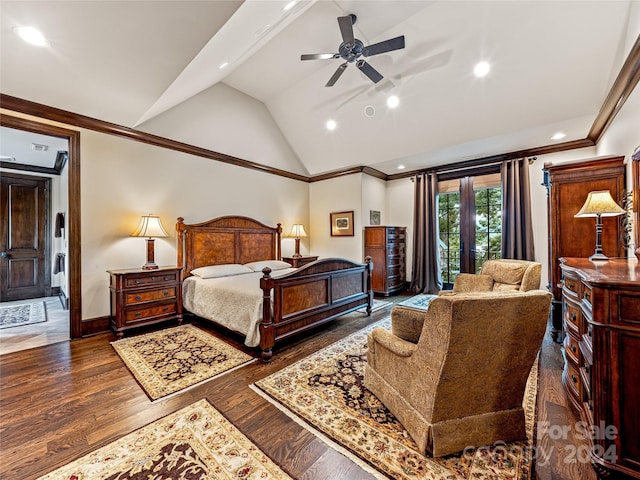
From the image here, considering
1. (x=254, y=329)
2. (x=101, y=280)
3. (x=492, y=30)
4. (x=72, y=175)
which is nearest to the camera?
(x=254, y=329)

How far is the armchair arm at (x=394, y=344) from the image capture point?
1686 millimetres

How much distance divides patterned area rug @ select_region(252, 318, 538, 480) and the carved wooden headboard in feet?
8.90

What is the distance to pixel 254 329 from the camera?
2.83 metres

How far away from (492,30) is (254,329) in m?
4.30

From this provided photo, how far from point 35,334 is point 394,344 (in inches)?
179

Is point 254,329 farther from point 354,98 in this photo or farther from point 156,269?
point 354,98

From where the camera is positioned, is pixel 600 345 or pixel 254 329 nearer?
pixel 600 345

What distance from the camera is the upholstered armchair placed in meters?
2.71

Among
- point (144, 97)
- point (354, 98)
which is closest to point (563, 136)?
point (354, 98)

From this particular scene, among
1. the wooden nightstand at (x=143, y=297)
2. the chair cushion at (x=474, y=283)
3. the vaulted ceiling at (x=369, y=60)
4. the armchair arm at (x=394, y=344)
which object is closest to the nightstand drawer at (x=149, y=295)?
the wooden nightstand at (x=143, y=297)

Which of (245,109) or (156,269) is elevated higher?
(245,109)

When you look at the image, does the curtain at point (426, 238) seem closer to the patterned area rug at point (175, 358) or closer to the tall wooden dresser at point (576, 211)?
the tall wooden dresser at point (576, 211)

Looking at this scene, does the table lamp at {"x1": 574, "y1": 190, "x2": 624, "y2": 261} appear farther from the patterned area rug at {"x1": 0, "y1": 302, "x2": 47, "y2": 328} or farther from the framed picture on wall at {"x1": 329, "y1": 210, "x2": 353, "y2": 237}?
the patterned area rug at {"x1": 0, "y1": 302, "x2": 47, "y2": 328}

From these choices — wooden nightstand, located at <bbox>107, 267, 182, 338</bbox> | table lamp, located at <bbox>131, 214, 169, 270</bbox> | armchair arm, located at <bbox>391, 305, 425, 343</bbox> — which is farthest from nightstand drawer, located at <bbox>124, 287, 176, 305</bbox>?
armchair arm, located at <bbox>391, 305, 425, 343</bbox>
